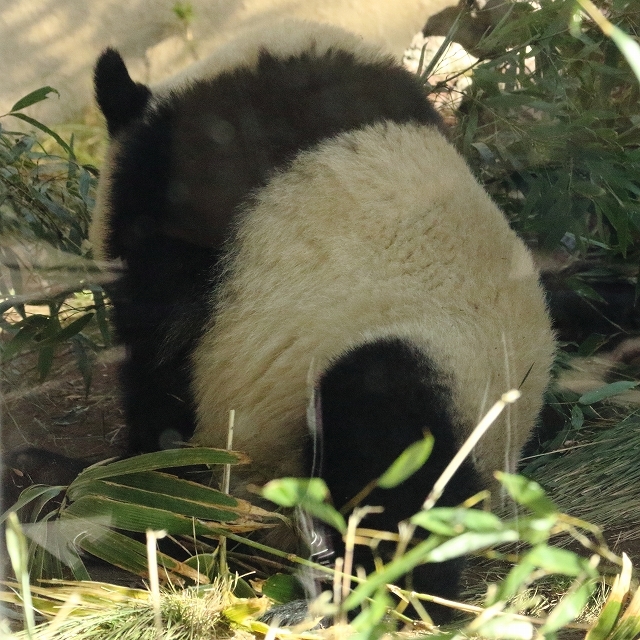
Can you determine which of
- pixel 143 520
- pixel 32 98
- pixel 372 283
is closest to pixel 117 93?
pixel 32 98

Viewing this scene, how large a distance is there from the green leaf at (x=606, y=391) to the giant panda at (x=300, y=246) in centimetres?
22

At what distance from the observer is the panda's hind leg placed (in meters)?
1.22

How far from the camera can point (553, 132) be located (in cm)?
169

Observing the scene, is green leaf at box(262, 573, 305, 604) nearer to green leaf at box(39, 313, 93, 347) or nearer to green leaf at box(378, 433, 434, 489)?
green leaf at box(378, 433, 434, 489)

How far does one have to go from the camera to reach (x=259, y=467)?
1.44 m

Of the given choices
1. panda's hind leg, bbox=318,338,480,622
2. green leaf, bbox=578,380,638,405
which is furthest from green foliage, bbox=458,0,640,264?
panda's hind leg, bbox=318,338,480,622

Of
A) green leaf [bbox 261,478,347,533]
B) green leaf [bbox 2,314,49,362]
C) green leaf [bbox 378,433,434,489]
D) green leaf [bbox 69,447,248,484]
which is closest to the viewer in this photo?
green leaf [bbox 261,478,347,533]

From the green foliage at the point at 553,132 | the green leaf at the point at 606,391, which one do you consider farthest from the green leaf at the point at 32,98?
the green leaf at the point at 606,391

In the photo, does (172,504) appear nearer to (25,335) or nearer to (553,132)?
(25,335)

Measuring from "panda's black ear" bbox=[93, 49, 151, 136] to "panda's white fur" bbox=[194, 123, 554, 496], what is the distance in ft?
1.14

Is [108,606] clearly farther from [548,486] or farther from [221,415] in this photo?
[548,486]

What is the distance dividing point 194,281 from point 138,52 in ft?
1.64

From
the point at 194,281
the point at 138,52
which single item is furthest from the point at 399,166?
the point at 138,52

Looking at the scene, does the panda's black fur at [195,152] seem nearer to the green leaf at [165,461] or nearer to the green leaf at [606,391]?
the green leaf at [165,461]
